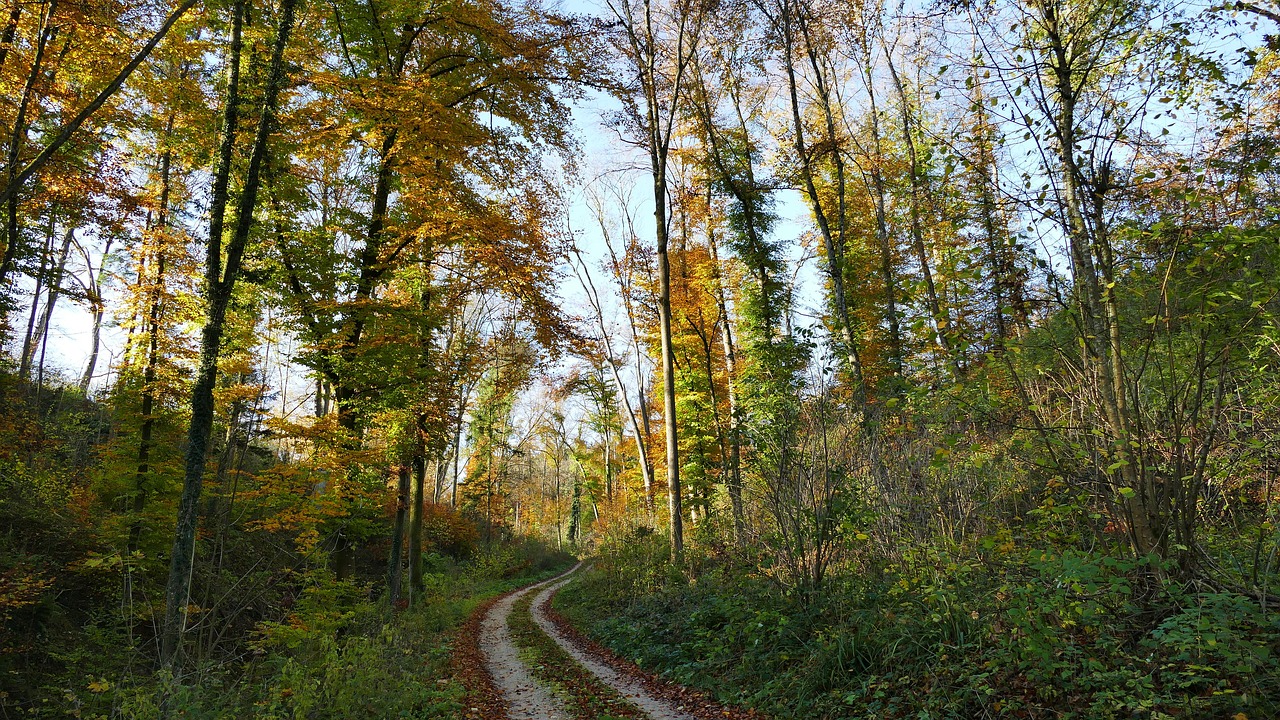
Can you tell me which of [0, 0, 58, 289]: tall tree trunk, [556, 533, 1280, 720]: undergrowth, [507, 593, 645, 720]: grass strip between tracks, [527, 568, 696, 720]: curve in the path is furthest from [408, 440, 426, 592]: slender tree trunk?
[556, 533, 1280, 720]: undergrowth

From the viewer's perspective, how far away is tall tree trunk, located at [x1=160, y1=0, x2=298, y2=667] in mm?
6633

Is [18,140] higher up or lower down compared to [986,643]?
higher up

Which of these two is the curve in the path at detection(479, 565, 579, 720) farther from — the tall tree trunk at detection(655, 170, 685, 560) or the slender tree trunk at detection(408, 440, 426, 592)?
the tall tree trunk at detection(655, 170, 685, 560)

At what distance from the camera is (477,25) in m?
10.9

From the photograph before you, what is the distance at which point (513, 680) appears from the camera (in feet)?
27.9

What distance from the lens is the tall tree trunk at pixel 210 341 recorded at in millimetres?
6633

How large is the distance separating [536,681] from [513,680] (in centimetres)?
40

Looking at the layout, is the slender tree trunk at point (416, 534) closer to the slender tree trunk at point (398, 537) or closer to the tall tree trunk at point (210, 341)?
the slender tree trunk at point (398, 537)

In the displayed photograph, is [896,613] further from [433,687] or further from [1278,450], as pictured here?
[433,687]

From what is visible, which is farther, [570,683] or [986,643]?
[570,683]

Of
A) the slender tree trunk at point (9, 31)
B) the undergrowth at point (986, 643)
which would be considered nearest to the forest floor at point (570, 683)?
the undergrowth at point (986, 643)

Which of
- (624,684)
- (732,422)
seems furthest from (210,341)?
(732,422)

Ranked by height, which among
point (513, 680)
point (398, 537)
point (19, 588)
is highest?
point (398, 537)

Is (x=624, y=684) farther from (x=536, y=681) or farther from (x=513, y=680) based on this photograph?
(x=513, y=680)
